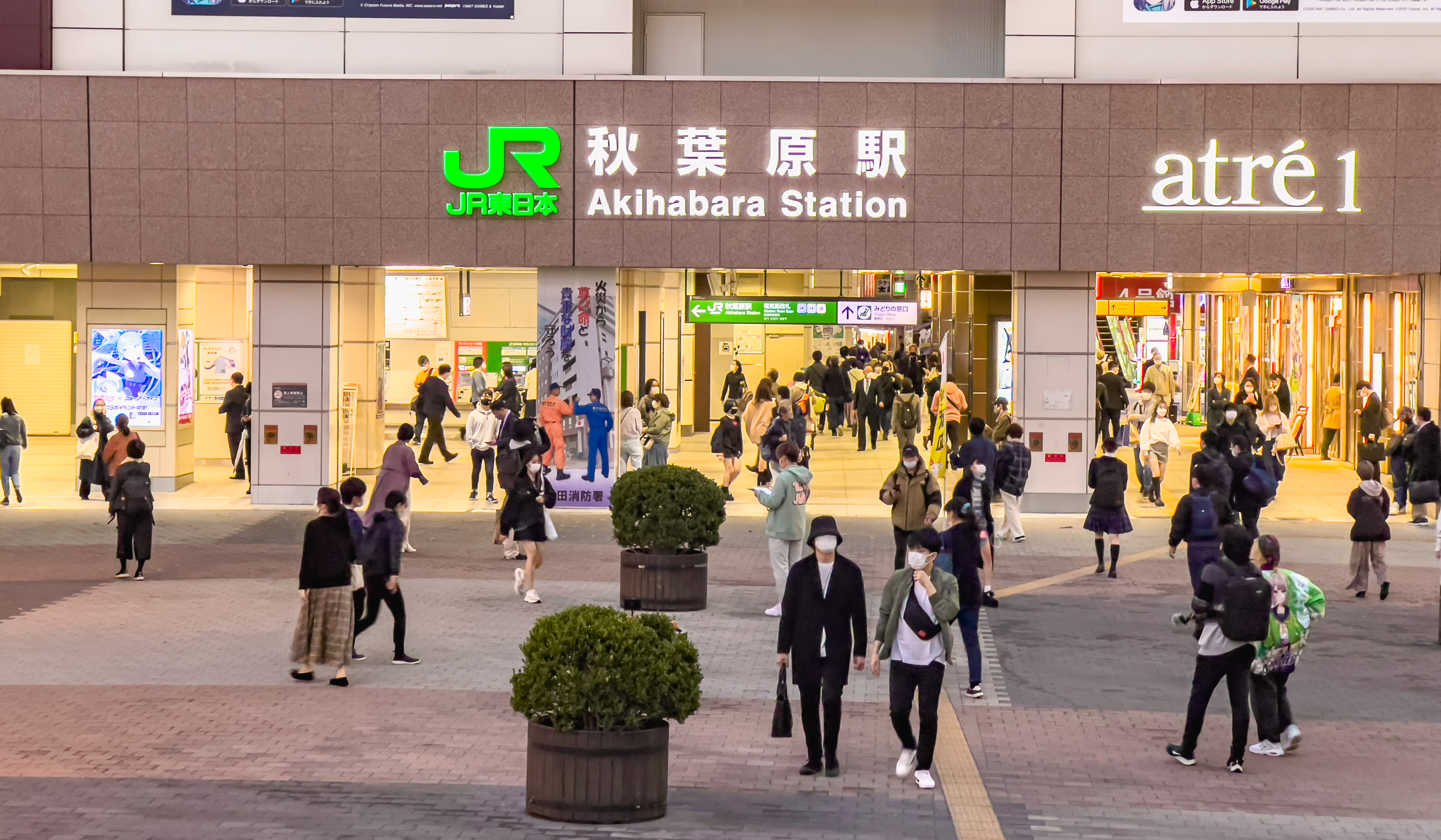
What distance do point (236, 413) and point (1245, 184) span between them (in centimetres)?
1568

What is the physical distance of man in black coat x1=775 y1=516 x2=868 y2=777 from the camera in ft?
37.8

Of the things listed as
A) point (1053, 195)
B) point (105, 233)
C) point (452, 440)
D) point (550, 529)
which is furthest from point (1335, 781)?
point (452, 440)

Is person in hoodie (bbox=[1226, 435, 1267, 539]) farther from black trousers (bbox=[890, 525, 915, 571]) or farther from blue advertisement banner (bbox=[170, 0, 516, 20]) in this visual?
blue advertisement banner (bbox=[170, 0, 516, 20])

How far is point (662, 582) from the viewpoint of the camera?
17.9m

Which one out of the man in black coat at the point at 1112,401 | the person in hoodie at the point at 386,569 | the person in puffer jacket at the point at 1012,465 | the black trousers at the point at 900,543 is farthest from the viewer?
the man in black coat at the point at 1112,401

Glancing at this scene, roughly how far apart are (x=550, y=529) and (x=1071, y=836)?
9152 millimetres

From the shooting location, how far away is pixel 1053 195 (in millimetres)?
25406

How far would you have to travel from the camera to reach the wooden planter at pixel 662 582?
17.8 meters

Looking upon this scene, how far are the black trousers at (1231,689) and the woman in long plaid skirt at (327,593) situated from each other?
6.50 meters

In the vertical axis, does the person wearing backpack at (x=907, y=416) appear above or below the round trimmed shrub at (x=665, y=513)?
above

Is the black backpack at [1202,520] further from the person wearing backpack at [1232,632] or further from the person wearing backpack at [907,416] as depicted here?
the person wearing backpack at [907,416]

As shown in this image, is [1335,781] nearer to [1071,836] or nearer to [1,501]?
[1071,836]

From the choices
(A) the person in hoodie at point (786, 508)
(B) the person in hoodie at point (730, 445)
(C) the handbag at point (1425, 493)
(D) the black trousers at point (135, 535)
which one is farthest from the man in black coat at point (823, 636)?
(B) the person in hoodie at point (730, 445)

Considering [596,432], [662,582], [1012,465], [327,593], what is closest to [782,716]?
[327,593]
